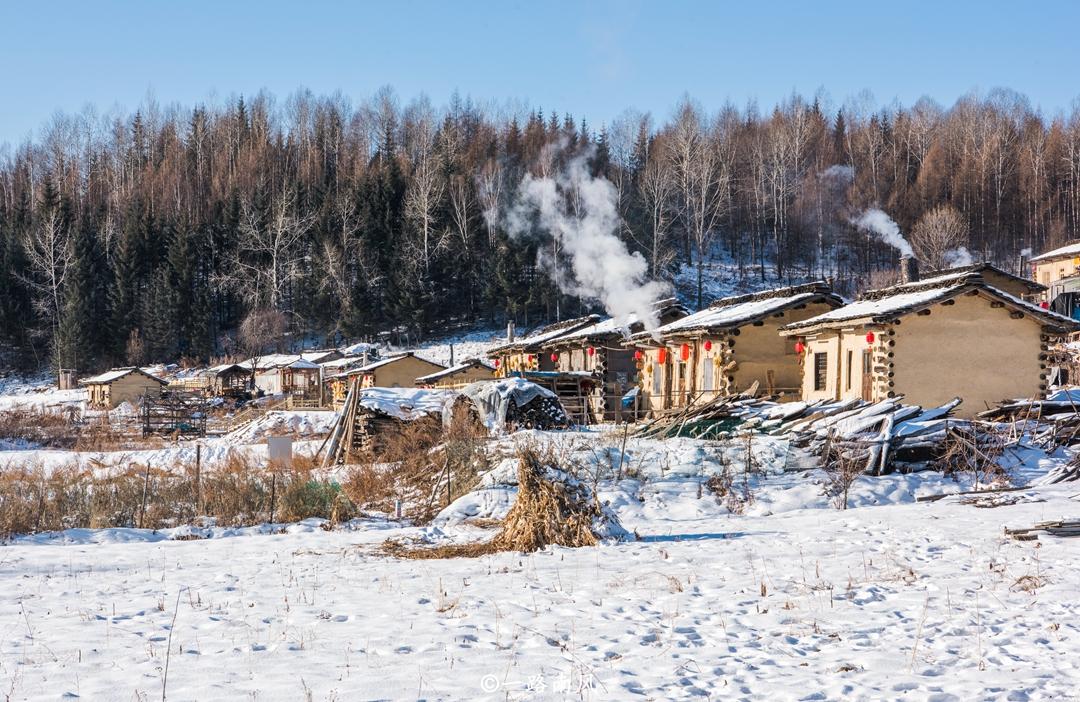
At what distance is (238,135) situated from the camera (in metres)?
101

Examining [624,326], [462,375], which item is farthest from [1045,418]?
[462,375]

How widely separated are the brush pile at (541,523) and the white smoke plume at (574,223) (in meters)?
Result: 38.1

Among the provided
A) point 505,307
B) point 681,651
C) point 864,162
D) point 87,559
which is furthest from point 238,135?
point 681,651

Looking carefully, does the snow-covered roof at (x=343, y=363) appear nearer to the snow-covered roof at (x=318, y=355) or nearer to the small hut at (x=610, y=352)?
the snow-covered roof at (x=318, y=355)

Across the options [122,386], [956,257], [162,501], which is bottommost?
[122,386]

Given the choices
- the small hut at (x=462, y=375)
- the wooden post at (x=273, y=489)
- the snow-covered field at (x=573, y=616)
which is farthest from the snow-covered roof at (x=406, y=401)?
the small hut at (x=462, y=375)

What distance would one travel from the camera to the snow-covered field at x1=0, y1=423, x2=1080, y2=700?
7.26m

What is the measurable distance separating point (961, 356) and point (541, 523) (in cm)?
1746

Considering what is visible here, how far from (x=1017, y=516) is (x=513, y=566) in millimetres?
8343

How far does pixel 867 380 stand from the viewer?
26.5m

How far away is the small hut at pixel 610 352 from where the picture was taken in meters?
38.5

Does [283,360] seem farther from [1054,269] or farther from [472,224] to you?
[1054,269]

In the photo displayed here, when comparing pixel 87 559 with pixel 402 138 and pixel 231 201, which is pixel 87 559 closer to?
pixel 231 201

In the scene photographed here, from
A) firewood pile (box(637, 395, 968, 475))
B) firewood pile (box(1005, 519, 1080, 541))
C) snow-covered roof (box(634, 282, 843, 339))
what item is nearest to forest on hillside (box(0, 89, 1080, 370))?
snow-covered roof (box(634, 282, 843, 339))
